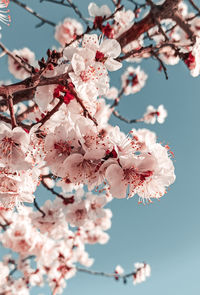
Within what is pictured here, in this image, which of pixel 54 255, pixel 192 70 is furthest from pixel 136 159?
pixel 54 255

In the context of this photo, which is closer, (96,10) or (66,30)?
(96,10)

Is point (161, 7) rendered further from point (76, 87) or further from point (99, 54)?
point (76, 87)

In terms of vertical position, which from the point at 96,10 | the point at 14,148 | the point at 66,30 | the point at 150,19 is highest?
the point at 66,30

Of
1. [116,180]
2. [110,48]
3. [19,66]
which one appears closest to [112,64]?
[110,48]

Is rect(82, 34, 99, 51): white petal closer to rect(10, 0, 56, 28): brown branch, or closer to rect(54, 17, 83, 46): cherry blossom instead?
rect(10, 0, 56, 28): brown branch

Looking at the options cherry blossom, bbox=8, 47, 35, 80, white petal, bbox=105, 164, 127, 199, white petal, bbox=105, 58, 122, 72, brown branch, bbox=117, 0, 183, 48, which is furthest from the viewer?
cherry blossom, bbox=8, 47, 35, 80

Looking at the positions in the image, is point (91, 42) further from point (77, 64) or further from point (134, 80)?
point (134, 80)

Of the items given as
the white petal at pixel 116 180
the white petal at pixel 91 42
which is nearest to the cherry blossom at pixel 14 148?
the white petal at pixel 116 180

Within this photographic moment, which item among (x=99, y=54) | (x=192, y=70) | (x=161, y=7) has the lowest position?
(x=99, y=54)

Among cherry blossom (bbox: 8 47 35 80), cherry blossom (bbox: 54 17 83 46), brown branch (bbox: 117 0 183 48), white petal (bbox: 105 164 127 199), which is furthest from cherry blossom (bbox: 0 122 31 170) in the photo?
cherry blossom (bbox: 54 17 83 46)

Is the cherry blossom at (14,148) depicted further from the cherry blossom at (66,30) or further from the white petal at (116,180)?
the cherry blossom at (66,30)

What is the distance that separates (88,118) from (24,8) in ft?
6.23

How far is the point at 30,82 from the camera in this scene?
1.03 metres

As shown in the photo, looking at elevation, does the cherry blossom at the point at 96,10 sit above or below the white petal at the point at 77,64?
above
